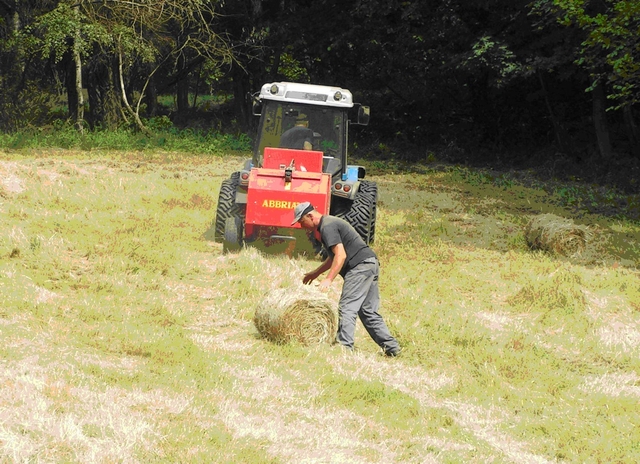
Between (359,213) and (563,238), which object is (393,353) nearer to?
(359,213)

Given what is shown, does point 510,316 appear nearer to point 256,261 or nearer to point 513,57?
point 256,261

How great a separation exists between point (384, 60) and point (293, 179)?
19050 mm

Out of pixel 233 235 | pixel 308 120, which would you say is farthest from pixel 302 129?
pixel 233 235

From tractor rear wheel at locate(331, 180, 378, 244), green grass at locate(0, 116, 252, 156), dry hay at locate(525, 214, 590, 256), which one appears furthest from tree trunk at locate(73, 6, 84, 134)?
dry hay at locate(525, 214, 590, 256)

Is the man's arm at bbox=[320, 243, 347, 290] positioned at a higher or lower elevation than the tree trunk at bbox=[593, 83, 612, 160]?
lower

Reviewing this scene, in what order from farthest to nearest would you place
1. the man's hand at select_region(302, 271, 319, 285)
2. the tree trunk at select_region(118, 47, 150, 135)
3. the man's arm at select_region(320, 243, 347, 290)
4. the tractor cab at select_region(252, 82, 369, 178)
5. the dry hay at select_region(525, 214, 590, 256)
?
the tree trunk at select_region(118, 47, 150, 135) → the dry hay at select_region(525, 214, 590, 256) → the tractor cab at select_region(252, 82, 369, 178) → the man's hand at select_region(302, 271, 319, 285) → the man's arm at select_region(320, 243, 347, 290)

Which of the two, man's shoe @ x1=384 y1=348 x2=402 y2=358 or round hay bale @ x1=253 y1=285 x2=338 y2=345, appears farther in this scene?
man's shoe @ x1=384 y1=348 x2=402 y2=358

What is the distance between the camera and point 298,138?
1302 cm

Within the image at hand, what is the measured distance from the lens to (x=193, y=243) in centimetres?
1326

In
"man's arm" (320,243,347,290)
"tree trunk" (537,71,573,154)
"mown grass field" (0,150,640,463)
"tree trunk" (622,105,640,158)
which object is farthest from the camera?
"tree trunk" (537,71,573,154)

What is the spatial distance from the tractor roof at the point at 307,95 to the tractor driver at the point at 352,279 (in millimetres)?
4509

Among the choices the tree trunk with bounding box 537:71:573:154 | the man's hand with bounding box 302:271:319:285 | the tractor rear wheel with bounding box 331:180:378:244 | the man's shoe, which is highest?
the tree trunk with bounding box 537:71:573:154

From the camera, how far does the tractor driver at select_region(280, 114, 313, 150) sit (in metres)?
13.0

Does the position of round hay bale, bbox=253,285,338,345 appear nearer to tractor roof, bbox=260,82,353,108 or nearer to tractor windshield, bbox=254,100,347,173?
tractor windshield, bbox=254,100,347,173
